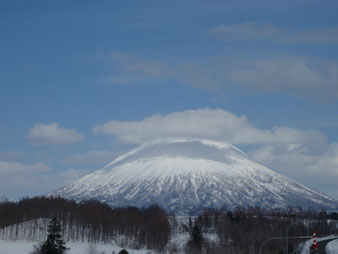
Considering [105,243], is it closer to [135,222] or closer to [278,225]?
[135,222]

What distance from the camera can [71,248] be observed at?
505 ft

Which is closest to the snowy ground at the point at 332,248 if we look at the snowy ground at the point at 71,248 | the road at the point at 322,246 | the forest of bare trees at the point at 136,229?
the road at the point at 322,246

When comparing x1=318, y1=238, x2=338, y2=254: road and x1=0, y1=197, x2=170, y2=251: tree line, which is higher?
x1=0, y1=197, x2=170, y2=251: tree line

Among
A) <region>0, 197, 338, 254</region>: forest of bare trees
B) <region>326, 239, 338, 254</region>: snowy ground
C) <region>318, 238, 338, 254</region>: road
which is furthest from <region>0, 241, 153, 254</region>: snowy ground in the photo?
<region>326, 239, 338, 254</region>: snowy ground

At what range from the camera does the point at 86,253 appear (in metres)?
148

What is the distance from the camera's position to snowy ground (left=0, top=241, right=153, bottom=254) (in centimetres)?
14575

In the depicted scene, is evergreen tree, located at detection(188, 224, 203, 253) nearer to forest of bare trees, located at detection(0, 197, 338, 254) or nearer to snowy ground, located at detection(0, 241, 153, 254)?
forest of bare trees, located at detection(0, 197, 338, 254)

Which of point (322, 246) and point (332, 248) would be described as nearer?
point (332, 248)

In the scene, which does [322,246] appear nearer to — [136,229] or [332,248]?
[332,248]

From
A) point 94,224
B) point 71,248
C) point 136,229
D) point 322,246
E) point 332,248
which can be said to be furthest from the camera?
point 136,229

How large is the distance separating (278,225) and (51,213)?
2854 inches

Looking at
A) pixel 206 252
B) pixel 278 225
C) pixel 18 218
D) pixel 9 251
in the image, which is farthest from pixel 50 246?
pixel 278 225

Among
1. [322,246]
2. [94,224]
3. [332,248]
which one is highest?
[94,224]

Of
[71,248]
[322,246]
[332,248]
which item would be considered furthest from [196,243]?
[332,248]
